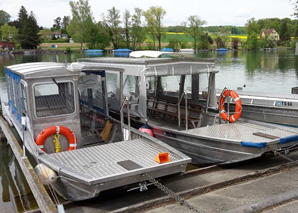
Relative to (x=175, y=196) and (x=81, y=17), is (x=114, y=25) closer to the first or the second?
(x=81, y=17)

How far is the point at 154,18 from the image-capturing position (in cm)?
8900

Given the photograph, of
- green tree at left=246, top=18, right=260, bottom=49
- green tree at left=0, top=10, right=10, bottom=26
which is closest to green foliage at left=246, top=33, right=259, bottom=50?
green tree at left=246, top=18, right=260, bottom=49

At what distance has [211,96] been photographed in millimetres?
10414

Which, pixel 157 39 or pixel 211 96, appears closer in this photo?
pixel 211 96

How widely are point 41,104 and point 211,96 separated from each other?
17.4 ft

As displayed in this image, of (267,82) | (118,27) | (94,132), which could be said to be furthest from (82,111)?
(118,27)

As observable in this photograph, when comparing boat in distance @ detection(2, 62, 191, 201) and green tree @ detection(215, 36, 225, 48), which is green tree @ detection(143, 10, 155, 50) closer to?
green tree @ detection(215, 36, 225, 48)

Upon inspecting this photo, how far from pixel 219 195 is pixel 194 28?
9735cm

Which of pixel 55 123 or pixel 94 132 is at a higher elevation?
pixel 55 123

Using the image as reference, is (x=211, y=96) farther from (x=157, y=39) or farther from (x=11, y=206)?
(x=157, y=39)

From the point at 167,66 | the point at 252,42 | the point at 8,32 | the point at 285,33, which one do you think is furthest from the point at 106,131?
the point at 285,33

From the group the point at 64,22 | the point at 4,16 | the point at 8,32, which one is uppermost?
the point at 4,16

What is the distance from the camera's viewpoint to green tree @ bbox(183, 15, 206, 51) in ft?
320

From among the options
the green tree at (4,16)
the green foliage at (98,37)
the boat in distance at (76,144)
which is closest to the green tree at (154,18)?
the green foliage at (98,37)
